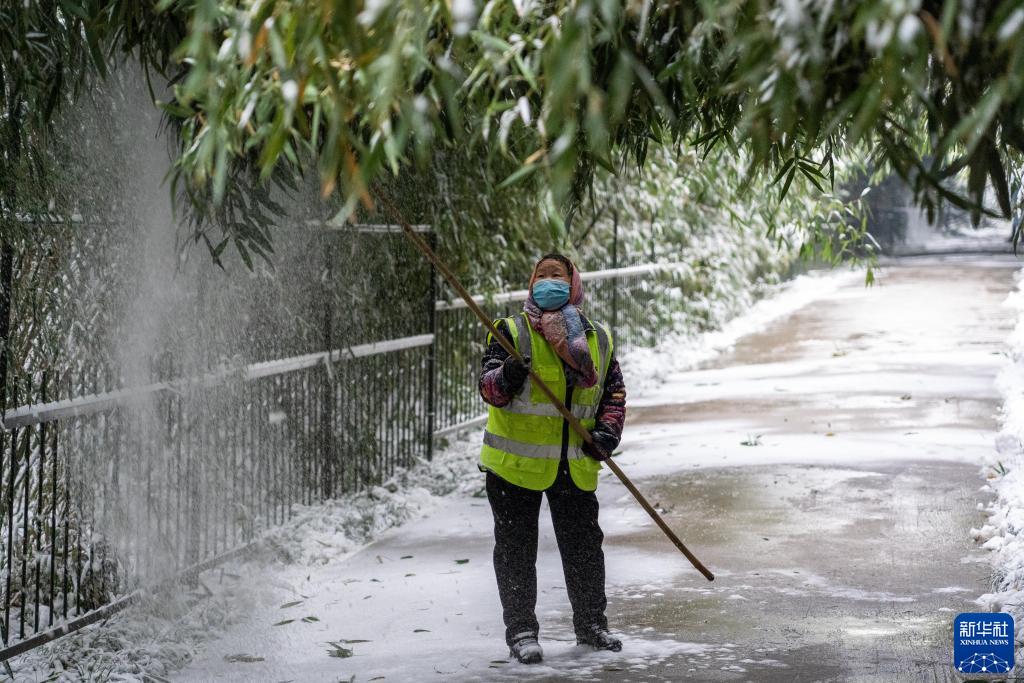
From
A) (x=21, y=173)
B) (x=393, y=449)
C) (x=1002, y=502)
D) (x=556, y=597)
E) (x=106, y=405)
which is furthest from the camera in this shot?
(x=393, y=449)

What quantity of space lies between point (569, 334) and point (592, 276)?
8738mm

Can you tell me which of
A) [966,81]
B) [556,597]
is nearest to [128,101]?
[556,597]

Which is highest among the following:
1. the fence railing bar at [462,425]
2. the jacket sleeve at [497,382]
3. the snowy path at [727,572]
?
the jacket sleeve at [497,382]

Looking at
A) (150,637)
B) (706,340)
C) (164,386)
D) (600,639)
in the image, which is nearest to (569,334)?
(600,639)

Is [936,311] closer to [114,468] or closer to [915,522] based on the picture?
[915,522]

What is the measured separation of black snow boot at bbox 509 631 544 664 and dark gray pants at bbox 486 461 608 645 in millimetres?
65

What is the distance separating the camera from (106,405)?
570cm

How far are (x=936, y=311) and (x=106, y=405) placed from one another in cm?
1873

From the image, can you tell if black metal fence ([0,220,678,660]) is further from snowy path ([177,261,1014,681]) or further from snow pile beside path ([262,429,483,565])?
snowy path ([177,261,1014,681])

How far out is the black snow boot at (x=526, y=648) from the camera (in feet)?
18.0

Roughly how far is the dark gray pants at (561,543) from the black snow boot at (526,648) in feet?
0.21

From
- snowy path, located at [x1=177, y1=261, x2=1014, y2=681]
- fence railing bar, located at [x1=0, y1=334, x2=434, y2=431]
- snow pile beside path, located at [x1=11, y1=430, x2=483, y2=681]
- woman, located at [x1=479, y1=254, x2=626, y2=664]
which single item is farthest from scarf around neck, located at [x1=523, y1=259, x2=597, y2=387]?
snow pile beside path, located at [x1=11, y1=430, x2=483, y2=681]

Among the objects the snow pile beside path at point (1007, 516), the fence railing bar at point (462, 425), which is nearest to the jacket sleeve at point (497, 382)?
the snow pile beside path at point (1007, 516)

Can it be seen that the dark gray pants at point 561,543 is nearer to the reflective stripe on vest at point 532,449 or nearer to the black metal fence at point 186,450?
the reflective stripe on vest at point 532,449
